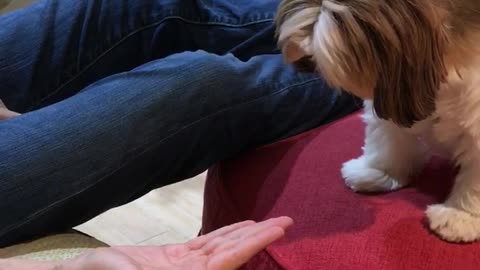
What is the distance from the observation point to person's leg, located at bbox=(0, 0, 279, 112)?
1.33 metres

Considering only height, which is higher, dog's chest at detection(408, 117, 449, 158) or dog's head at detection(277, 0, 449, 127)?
dog's head at detection(277, 0, 449, 127)

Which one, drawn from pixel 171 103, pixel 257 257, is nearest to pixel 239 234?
pixel 257 257

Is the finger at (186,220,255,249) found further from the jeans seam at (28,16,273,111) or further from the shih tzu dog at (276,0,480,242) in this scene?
the jeans seam at (28,16,273,111)

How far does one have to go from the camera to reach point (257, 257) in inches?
44.6

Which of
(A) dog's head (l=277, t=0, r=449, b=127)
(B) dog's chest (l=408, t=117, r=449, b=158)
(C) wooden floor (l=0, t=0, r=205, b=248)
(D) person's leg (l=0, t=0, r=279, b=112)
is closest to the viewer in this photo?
(A) dog's head (l=277, t=0, r=449, b=127)

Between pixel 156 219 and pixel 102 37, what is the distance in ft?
2.24

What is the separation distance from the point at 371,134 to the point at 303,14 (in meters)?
0.36

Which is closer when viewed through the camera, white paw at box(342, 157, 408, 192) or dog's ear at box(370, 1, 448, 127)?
dog's ear at box(370, 1, 448, 127)

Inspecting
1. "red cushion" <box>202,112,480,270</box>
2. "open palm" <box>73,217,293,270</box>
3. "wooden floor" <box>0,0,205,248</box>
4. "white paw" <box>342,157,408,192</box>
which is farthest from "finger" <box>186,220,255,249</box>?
"wooden floor" <box>0,0,205,248</box>

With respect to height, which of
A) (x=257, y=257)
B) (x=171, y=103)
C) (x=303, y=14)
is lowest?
(x=257, y=257)

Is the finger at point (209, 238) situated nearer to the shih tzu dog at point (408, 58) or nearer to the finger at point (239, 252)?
the finger at point (239, 252)

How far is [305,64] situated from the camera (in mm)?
1021

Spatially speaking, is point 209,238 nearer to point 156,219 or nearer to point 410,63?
point 410,63

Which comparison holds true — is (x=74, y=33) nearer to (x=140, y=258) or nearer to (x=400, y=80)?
(x=140, y=258)
